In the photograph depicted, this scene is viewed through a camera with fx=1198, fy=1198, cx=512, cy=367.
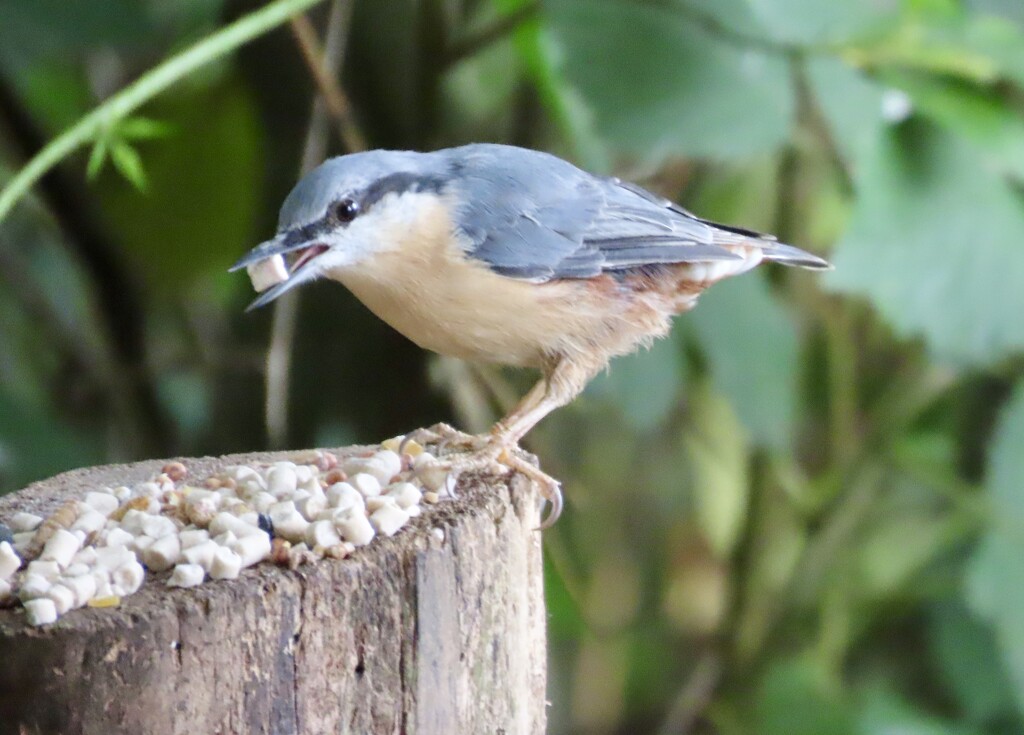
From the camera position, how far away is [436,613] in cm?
120

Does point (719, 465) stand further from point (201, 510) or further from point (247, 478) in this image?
point (201, 510)

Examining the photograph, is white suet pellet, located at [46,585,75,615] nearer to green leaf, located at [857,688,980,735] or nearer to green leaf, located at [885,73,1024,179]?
green leaf, located at [885,73,1024,179]

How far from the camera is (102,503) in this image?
1.38m

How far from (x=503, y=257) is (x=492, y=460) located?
284 millimetres

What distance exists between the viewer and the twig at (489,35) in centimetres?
226

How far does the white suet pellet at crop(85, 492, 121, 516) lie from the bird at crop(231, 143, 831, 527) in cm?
31

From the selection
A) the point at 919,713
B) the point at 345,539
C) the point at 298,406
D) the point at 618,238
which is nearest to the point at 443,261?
the point at 618,238

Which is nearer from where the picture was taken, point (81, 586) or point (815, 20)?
point (81, 586)

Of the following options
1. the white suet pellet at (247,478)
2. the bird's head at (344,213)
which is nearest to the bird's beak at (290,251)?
the bird's head at (344,213)

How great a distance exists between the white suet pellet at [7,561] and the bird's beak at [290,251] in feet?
1.29

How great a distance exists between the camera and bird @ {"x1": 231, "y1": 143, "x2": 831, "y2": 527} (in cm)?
152

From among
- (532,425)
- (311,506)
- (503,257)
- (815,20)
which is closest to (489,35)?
(815,20)

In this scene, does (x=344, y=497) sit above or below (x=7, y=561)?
above

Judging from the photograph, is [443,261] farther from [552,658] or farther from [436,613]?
[552,658]
